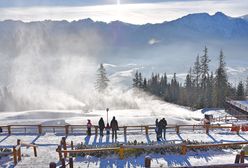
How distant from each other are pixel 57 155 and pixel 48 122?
1650 centimetres

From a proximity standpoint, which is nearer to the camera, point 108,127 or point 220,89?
point 108,127

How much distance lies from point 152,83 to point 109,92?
27.9 metres

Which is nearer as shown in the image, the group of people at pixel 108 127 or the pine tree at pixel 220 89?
the group of people at pixel 108 127

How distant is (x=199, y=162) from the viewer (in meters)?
20.7

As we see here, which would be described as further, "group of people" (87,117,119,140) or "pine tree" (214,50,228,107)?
"pine tree" (214,50,228,107)

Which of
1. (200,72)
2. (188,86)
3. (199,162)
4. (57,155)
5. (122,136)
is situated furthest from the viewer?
(188,86)

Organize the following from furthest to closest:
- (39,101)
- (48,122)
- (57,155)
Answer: (39,101), (48,122), (57,155)

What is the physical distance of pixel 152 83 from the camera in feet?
375

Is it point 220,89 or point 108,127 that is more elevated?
point 108,127

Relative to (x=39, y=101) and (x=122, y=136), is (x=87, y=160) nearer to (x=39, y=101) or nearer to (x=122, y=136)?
(x=122, y=136)

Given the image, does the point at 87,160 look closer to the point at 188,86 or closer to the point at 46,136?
the point at 46,136

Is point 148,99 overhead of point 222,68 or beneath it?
beneath

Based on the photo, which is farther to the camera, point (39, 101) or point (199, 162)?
point (39, 101)

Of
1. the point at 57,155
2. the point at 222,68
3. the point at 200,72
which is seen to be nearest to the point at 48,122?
the point at 57,155
